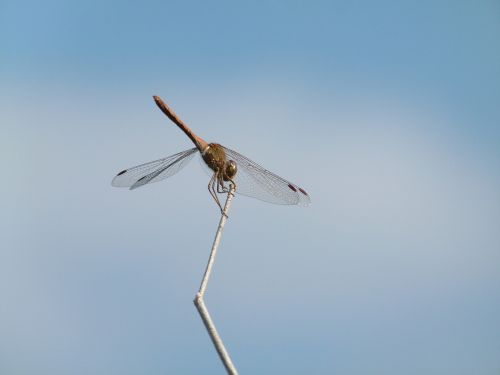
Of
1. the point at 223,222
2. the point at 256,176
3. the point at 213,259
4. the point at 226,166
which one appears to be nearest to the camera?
the point at 213,259

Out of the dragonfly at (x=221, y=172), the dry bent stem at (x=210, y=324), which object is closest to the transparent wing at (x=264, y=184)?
the dragonfly at (x=221, y=172)

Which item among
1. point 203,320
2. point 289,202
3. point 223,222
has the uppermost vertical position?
point 289,202

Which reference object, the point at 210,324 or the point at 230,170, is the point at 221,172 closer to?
the point at 230,170

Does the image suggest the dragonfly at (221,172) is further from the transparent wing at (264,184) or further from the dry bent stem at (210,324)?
the dry bent stem at (210,324)

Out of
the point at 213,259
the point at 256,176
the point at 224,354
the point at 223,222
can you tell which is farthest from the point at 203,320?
the point at 256,176

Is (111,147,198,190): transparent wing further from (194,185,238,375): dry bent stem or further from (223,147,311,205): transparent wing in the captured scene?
(194,185,238,375): dry bent stem

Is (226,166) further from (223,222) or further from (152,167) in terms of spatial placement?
(223,222)

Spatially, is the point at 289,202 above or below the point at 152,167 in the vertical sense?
below
